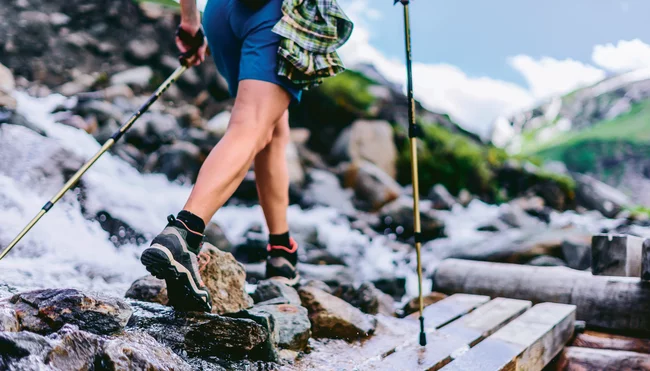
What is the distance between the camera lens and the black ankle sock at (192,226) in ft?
6.84

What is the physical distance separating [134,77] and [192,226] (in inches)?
495

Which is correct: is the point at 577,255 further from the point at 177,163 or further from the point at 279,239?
the point at 177,163

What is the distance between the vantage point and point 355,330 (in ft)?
8.39

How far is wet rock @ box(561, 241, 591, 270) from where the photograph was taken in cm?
565

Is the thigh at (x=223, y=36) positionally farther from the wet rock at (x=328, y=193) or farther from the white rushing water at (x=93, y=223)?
the wet rock at (x=328, y=193)

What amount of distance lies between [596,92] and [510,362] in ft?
137

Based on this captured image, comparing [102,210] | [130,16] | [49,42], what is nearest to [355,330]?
[102,210]

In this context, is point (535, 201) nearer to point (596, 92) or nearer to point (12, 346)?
point (12, 346)

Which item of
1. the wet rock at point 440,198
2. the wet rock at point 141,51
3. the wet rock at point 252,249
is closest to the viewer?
the wet rock at point 252,249

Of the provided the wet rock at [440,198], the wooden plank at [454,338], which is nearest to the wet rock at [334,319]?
the wooden plank at [454,338]

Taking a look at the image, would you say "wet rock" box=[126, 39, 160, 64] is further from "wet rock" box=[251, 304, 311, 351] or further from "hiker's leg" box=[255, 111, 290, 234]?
"wet rock" box=[251, 304, 311, 351]

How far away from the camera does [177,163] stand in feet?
28.5

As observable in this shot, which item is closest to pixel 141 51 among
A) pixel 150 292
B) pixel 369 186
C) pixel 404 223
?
pixel 369 186

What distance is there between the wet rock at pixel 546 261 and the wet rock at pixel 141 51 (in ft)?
42.3
